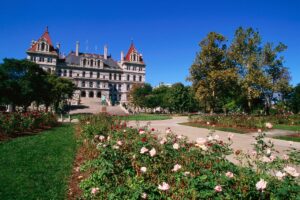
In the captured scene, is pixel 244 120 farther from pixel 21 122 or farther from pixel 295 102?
pixel 295 102

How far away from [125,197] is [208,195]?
112 cm

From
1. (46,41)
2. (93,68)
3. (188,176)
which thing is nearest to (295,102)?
(93,68)

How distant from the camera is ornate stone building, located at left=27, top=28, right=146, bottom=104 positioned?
231 ft

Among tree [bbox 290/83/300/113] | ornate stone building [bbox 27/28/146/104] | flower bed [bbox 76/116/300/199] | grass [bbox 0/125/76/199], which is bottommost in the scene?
grass [bbox 0/125/76/199]

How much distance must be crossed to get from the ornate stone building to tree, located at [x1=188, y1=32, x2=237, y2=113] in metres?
38.2

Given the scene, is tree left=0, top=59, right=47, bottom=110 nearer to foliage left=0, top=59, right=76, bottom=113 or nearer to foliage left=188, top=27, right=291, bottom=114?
foliage left=0, top=59, right=76, bottom=113

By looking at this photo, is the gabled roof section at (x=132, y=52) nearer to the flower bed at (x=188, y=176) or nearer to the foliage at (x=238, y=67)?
the foliage at (x=238, y=67)

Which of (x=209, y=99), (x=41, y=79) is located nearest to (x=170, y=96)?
(x=209, y=99)

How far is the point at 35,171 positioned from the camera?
21.9ft

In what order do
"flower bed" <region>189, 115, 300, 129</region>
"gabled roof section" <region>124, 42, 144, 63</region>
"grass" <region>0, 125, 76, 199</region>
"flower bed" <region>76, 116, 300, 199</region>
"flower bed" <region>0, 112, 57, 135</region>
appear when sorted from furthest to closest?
"gabled roof section" <region>124, 42, 144, 63</region> → "flower bed" <region>189, 115, 300, 129</region> → "flower bed" <region>0, 112, 57, 135</region> → "grass" <region>0, 125, 76, 199</region> → "flower bed" <region>76, 116, 300, 199</region>

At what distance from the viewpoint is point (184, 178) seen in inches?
157

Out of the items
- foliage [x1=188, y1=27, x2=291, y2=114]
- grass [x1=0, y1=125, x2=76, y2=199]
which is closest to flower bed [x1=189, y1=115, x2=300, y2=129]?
foliage [x1=188, y1=27, x2=291, y2=114]

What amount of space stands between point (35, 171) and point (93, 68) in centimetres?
7305

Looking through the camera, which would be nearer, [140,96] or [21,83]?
[21,83]
